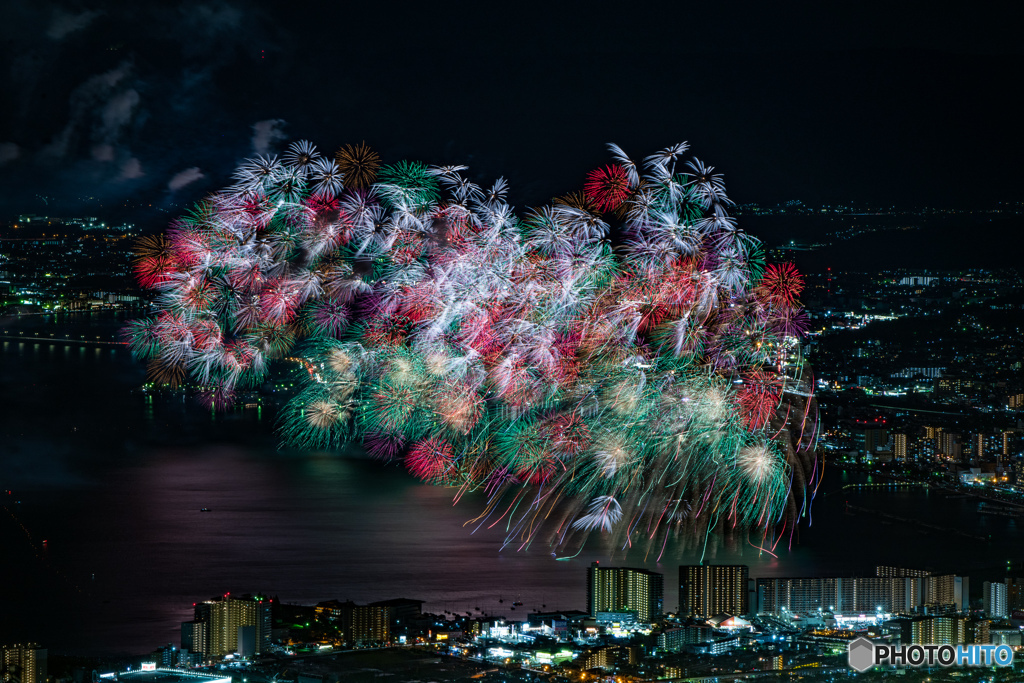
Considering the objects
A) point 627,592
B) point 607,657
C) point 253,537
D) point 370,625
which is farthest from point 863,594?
point 253,537

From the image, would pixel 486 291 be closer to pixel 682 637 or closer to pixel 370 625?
pixel 682 637

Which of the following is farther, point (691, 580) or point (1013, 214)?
point (1013, 214)

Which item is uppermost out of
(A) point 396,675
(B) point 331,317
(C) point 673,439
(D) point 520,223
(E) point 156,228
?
(E) point 156,228

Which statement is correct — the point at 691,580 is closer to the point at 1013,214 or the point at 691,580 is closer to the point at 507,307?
the point at 507,307

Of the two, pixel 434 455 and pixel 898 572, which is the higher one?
pixel 434 455

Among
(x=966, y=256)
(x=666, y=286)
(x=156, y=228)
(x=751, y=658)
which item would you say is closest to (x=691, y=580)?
(x=751, y=658)

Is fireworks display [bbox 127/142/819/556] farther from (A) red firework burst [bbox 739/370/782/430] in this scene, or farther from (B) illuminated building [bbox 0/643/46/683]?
(B) illuminated building [bbox 0/643/46/683]

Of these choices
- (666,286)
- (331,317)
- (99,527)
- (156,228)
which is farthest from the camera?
(99,527)
